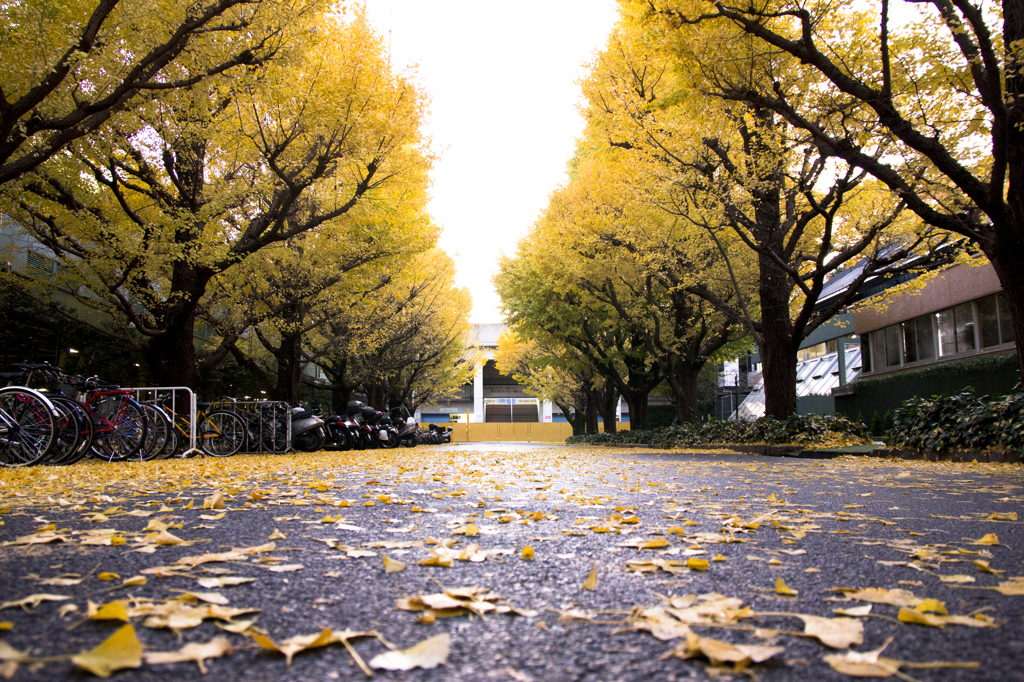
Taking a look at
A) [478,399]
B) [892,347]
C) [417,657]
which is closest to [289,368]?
[417,657]

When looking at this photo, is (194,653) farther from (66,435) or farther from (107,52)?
(107,52)

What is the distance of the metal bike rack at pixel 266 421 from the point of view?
12250mm

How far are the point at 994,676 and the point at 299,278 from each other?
566 inches


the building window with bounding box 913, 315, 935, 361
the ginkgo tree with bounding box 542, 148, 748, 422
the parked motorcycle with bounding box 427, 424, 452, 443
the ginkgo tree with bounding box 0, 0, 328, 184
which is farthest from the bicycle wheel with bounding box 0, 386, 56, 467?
the parked motorcycle with bounding box 427, 424, 452, 443

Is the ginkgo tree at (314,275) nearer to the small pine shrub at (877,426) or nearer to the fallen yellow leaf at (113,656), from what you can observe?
the fallen yellow leaf at (113,656)

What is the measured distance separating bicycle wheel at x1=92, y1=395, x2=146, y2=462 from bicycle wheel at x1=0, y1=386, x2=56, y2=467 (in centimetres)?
130

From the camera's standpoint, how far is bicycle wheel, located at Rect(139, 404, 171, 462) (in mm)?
8961

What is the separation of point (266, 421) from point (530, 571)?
1139 cm

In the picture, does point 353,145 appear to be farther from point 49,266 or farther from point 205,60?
point 49,266

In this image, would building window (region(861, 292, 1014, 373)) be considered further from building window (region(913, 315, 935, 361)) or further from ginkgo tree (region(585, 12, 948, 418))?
ginkgo tree (region(585, 12, 948, 418))

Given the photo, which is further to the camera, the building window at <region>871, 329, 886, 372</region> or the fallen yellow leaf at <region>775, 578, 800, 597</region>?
the building window at <region>871, 329, 886, 372</region>

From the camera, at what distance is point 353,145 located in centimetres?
1070

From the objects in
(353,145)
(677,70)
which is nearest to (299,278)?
(353,145)

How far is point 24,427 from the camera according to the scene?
7035 mm
